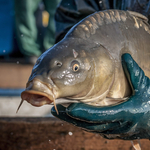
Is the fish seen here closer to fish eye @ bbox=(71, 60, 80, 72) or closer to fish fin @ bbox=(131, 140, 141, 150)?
fish eye @ bbox=(71, 60, 80, 72)

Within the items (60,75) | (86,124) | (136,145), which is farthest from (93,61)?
(136,145)

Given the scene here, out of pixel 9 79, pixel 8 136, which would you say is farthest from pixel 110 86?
pixel 9 79

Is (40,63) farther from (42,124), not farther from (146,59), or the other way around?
(42,124)

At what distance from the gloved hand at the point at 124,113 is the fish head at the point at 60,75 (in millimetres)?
79

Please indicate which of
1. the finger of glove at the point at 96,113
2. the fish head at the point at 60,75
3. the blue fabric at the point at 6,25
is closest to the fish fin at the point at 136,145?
the finger of glove at the point at 96,113

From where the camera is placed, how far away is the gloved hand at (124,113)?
69 centimetres

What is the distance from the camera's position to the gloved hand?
688 mm

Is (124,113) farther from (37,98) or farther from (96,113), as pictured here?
(37,98)

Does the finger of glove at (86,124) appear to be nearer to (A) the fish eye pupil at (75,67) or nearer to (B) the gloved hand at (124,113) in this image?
(B) the gloved hand at (124,113)

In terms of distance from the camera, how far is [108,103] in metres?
0.72

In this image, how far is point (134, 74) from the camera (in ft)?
2.31

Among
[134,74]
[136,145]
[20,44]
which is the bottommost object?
[20,44]

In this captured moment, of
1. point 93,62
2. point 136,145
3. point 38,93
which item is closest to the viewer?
point 38,93

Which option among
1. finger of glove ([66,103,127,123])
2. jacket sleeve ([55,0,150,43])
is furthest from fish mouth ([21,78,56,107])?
jacket sleeve ([55,0,150,43])
